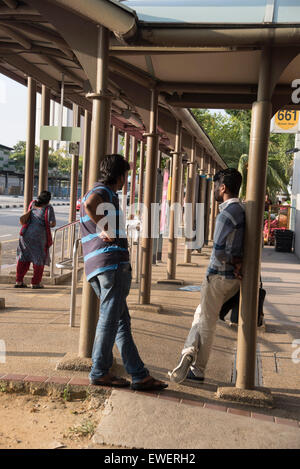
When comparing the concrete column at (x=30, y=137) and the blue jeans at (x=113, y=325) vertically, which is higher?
the concrete column at (x=30, y=137)

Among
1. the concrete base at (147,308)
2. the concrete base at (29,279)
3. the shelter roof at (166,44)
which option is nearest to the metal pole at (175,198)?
the shelter roof at (166,44)

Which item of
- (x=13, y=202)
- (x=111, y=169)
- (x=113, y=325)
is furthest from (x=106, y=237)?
(x=13, y=202)

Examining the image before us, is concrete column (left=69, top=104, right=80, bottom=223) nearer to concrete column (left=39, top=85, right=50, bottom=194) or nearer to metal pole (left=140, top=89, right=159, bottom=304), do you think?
concrete column (left=39, top=85, right=50, bottom=194)

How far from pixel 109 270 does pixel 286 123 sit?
1523 cm

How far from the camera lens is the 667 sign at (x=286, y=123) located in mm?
18123

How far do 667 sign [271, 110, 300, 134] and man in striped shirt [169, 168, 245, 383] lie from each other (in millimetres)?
13774

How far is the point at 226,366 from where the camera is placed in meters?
5.45

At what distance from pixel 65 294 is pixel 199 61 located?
13.8 ft

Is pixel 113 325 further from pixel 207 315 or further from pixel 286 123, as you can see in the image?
pixel 286 123

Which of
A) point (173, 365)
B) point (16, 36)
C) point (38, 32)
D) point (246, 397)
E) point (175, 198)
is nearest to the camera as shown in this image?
point (246, 397)

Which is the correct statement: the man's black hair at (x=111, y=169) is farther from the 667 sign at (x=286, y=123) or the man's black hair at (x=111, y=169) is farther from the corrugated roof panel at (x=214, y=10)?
→ the 667 sign at (x=286, y=123)

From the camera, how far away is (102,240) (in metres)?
4.29

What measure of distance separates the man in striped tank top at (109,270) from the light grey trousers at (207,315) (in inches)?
16.1
